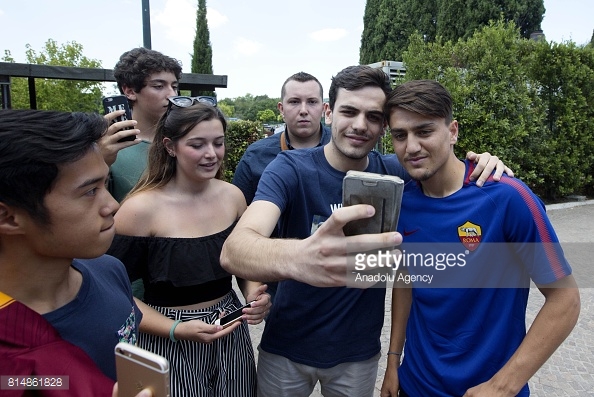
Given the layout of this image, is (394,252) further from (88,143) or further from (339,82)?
(339,82)

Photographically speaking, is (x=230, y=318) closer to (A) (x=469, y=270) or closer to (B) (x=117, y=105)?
(A) (x=469, y=270)

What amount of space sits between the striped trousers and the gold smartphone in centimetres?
102

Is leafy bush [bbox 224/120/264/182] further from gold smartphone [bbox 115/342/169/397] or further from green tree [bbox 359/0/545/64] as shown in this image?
green tree [bbox 359/0/545/64]

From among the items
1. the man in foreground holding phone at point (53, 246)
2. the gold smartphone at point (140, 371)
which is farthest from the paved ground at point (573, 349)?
the gold smartphone at point (140, 371)

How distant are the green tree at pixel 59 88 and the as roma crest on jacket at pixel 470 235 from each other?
Answer: 49.9ft

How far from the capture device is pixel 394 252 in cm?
118

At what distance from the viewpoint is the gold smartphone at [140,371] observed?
0.97 m

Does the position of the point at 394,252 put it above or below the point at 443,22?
below

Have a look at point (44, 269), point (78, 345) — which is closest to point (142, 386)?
point (78, 345)

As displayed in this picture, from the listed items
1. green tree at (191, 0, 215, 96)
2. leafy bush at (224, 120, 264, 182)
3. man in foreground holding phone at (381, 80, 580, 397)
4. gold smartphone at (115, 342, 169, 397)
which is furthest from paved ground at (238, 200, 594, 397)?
green tree at (191, 0, 215, 96)

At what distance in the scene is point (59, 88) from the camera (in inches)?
587

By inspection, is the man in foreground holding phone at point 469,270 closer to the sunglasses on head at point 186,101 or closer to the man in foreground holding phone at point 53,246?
the sunglasses on head at point 186,101

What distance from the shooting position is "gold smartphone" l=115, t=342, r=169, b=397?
97cm

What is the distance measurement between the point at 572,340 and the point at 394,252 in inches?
175
